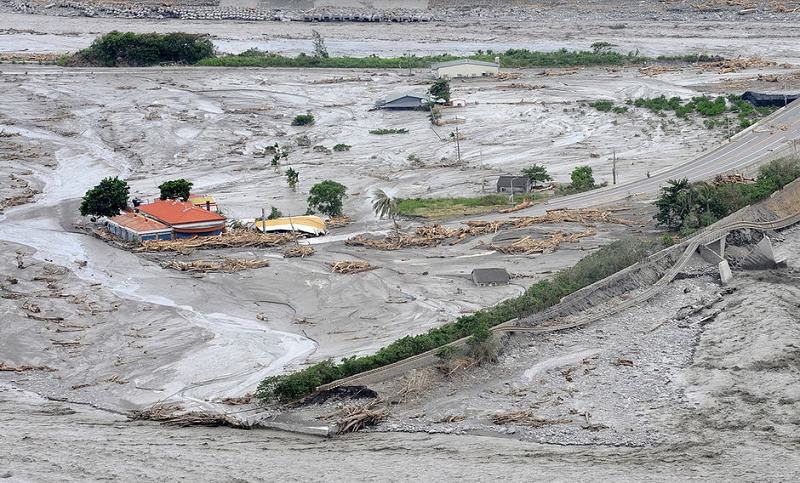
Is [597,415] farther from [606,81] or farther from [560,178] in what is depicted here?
[606,81]

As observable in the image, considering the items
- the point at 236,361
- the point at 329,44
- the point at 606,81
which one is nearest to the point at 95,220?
the point at 236,361

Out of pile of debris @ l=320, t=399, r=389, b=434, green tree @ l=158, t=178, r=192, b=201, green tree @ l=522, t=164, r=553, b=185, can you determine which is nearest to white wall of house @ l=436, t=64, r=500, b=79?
green tree @ l=522, t=164, r=553, b=185

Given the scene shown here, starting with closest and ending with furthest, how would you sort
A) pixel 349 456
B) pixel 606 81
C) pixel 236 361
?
pixel 349 456, pixel 236 361, pixel 606 81

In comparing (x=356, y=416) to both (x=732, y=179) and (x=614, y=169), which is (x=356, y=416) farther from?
(x=614, y=169)

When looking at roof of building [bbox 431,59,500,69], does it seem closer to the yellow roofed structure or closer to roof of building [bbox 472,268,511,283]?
the yellow roofed structure

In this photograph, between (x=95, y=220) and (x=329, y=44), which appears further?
(x=329, y=44)

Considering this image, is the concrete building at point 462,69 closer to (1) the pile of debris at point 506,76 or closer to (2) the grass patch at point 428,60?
(1) the pile of debris at point 506,76

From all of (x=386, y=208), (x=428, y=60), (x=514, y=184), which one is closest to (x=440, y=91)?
(x=428, y=60)
